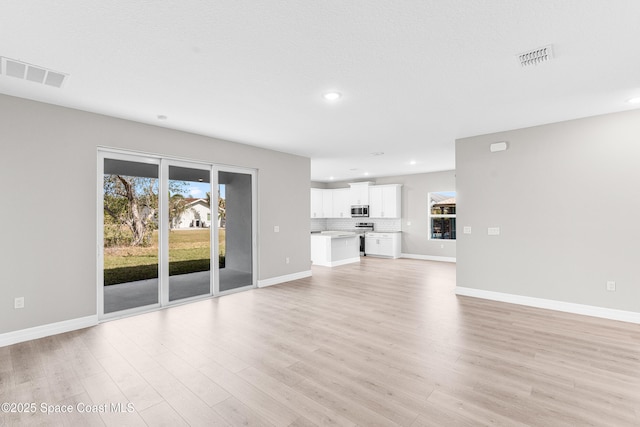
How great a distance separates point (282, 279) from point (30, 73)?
4.81 meters

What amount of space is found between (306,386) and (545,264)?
4.11 metres

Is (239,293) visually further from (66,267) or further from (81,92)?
(81,92)

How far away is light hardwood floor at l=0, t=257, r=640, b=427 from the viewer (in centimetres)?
208

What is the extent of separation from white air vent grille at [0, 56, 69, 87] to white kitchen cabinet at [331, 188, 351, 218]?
28.5 feet

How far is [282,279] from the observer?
6285 millimetres

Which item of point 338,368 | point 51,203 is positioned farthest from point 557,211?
point 51,203

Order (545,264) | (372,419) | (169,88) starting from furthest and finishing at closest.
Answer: (545,264), (169,88), (372,419)

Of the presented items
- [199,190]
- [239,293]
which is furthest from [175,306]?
[199,190]

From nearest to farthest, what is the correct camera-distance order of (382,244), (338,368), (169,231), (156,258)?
(338,368) < (156,258) < (169,231) < (382,244)

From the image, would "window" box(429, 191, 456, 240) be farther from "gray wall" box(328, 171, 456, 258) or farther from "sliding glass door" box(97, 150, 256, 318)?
"sliding glass door" box(97, 150, 256, 318)

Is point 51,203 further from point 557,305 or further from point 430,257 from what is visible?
point 430,257

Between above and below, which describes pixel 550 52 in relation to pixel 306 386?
above

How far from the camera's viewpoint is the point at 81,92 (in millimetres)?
3260

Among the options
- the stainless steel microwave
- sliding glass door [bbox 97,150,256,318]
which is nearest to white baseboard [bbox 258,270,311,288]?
sliding glass door [bbox 97,150,256,318]
